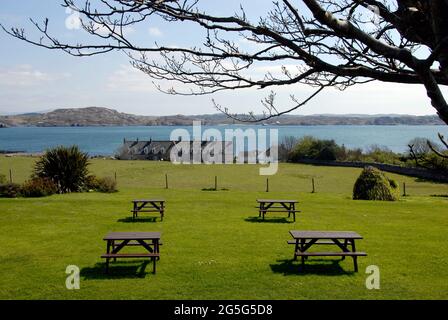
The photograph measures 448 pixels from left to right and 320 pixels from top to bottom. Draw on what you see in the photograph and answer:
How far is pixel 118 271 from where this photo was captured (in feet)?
32.9

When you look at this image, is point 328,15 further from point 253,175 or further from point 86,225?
point 253,175

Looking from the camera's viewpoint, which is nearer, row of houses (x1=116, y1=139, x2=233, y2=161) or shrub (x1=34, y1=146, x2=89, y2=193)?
shrub (x1=34, y1=146, x2=89, y2=193)

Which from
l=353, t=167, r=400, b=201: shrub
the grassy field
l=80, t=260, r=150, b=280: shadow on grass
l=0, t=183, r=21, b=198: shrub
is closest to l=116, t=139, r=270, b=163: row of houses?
l=353, t=167, r=400, b=201: shrub

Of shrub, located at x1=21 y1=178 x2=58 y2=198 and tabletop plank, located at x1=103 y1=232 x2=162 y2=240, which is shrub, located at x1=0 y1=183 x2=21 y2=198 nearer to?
shrub, located at x1=21 y1=178 x2=58 y2=198

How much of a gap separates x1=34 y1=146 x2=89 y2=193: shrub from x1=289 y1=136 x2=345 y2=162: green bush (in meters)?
34.2

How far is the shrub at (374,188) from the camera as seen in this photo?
23.5m

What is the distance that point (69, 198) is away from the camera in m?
22.3

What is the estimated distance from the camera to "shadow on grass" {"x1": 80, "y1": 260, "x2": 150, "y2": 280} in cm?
957

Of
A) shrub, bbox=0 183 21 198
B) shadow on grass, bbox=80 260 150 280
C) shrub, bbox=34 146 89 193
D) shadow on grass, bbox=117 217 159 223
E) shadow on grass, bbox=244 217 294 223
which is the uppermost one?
shrub, bbox=34 146 89 193

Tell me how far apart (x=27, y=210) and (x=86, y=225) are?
4434 mm

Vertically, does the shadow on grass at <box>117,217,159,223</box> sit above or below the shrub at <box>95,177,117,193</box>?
below

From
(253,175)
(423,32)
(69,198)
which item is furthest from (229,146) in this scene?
(423,32)

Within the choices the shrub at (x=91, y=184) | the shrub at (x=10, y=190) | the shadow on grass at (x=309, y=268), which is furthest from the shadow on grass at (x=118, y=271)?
the shrub at (x=91, y=184)

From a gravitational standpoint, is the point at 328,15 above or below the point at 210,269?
above
